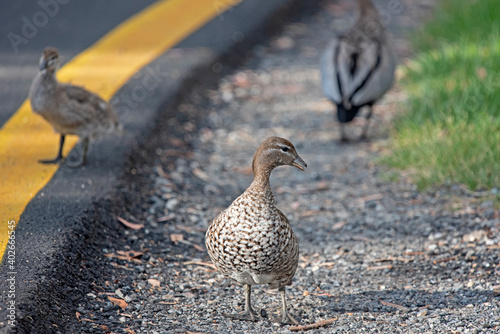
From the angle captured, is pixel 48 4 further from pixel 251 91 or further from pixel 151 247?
pixel 151 247

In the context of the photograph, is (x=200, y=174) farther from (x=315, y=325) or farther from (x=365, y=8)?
(x=365, y=8)

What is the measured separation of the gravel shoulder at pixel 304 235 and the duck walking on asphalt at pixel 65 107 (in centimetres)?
46

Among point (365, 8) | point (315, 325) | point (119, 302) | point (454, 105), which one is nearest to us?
point (315, 325)

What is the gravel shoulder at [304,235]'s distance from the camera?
375 centimetres

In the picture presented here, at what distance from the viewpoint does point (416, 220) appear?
4.98 m

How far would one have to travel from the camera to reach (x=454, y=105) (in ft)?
20.5

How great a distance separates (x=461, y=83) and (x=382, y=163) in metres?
1.44

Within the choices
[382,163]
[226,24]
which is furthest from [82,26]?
[382,163]

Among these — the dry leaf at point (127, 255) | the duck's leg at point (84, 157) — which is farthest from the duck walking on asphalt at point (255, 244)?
the duck's leg at point (84, 157)

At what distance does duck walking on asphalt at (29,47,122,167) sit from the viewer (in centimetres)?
496

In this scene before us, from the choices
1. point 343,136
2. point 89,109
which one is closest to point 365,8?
point 343,136

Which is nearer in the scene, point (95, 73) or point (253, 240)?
point (253, 240)

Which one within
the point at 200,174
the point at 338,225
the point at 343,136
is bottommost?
the point at 343,136

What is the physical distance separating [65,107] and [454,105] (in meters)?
3.43
